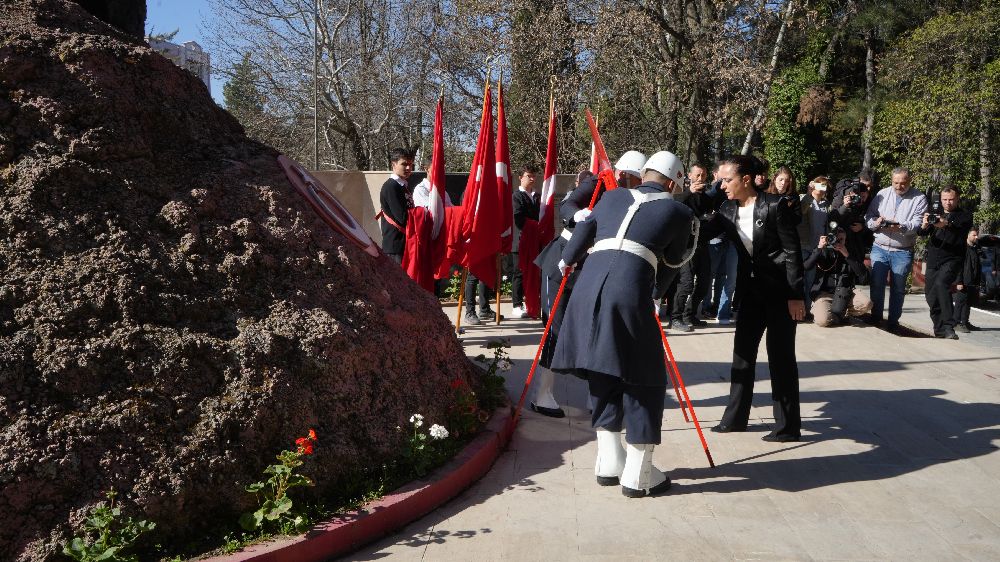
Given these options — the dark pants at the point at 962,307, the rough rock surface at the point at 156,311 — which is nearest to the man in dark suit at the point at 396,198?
the rough rock surface at the point at 156,311

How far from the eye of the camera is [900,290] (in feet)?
33.1

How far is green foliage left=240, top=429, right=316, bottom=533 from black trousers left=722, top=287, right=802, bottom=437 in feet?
10.8

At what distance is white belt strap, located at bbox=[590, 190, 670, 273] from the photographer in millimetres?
4734

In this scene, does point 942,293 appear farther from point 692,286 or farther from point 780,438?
point 780,438

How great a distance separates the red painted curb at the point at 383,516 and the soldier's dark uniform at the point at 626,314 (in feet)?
2.66

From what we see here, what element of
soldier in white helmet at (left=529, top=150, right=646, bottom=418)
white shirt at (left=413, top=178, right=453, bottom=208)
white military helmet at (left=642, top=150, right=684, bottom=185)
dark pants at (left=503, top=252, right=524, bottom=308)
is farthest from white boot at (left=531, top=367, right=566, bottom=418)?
dark pants at (left=503, top=252, right=524, bottom=308)

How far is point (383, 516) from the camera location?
4227 millimetres

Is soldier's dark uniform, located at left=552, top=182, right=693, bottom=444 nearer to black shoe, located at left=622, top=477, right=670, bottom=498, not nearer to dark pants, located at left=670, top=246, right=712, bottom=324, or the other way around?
black shoe, located at left=622, top=477, right=670, bottom=498

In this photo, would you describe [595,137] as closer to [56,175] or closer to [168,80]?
[168,80]

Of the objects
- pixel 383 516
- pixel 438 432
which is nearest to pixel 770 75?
pixel 438 432

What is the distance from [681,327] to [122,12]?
7275mm

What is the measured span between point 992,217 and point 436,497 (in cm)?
1612

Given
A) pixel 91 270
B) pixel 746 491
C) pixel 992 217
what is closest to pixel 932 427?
pixel 746 491

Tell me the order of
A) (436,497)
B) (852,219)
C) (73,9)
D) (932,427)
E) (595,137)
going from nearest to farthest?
(436,497), (73,9), (932,427), (595,137), (852,219)
